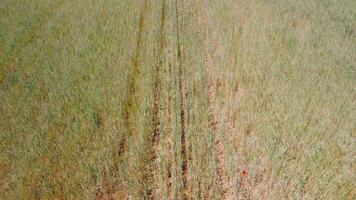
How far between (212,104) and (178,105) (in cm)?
63

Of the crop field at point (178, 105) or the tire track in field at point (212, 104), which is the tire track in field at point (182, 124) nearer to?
the crop field at point (178, 105)

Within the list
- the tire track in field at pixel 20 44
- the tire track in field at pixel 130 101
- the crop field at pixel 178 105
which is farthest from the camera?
the tire track in field at pixel 20 44

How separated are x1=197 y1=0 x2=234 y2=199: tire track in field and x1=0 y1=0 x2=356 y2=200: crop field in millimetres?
25

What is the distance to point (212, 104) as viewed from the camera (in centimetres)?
727

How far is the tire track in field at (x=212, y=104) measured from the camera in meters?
5.58

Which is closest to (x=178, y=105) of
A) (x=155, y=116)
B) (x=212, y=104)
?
(x=155, y=116)

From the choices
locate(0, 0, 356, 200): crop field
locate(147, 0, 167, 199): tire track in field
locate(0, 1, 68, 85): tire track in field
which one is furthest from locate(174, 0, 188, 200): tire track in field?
locate(0, 1, 68, 85): tire track in field

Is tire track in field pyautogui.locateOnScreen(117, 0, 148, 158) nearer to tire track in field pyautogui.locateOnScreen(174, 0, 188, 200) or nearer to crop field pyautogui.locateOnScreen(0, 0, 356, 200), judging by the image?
crop field pyautogui.locateOnScreen(0, 0, 356, 200)

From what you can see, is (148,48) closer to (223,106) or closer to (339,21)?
(223,106)

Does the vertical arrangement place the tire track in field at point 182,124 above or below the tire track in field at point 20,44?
below

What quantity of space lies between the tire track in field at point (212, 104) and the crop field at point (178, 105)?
25mm

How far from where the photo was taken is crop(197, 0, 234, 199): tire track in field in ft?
18.3

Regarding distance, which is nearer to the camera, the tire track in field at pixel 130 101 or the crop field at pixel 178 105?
the crop field at pixel 178 105

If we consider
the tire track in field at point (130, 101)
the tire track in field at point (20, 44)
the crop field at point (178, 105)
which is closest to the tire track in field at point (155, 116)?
the crop field at point (178, 105)
